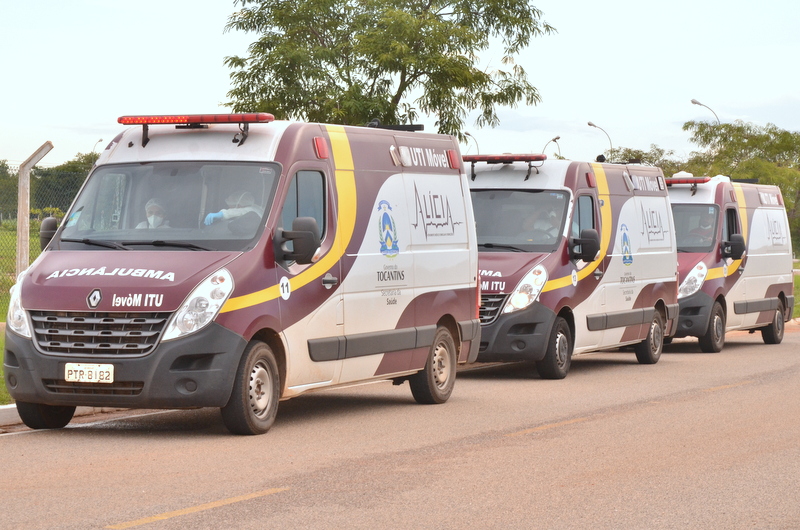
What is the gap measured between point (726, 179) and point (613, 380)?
704cm

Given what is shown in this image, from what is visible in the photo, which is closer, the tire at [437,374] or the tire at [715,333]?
the tire at [437,374]

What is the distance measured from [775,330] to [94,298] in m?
15.9

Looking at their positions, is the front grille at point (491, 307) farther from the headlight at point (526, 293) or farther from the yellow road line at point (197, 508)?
the yellow road line at point (197, 508)

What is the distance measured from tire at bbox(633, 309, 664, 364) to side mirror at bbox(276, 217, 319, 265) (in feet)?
29.0

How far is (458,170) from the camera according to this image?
13305mm

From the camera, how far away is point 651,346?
18188 millimetres

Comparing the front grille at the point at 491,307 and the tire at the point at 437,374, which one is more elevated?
the front grille at the point at 491,307

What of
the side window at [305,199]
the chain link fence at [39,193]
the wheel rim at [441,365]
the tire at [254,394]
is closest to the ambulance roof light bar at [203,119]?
the side window at [305,199]

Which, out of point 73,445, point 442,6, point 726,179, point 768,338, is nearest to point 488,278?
point 73,445

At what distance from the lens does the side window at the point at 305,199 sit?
10477 millimetres

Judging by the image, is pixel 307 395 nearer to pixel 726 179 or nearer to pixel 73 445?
pixel 73 445

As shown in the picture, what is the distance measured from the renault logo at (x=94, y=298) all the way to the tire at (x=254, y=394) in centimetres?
109

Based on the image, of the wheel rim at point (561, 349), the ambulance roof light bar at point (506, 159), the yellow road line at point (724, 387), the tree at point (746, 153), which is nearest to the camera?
the yellow road line at point (724, 387)

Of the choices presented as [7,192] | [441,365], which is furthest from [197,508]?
[7,192]
